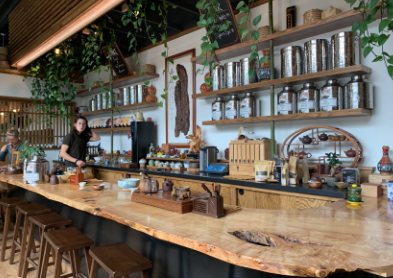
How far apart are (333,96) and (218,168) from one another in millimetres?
1482

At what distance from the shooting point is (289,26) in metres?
3.25

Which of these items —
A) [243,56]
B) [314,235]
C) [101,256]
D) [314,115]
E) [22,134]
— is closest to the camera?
[314,235]

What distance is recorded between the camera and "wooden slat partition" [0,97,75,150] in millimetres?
6430

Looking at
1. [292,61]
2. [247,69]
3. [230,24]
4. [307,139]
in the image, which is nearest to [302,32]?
[292,61]

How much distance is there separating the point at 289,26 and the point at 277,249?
280 centimetres

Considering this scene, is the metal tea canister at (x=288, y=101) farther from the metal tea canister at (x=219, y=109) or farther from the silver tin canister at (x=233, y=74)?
the metal tea canister at (x=219, y=109)

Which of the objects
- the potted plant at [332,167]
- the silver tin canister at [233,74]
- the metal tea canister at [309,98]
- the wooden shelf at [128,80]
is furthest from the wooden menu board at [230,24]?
the potted plant at [332,167]

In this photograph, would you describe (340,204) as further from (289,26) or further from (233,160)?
(289,26)

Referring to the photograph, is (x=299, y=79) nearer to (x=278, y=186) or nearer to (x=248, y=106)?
(x=248, y=106)

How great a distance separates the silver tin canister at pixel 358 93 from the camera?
267cm

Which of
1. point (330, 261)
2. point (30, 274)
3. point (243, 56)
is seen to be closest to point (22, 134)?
point (30, 274)

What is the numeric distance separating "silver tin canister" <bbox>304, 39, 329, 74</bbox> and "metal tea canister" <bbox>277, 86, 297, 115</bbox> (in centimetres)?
29

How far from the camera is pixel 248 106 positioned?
11.6 ft

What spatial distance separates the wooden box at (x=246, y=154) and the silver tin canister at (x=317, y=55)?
0.91 metres
